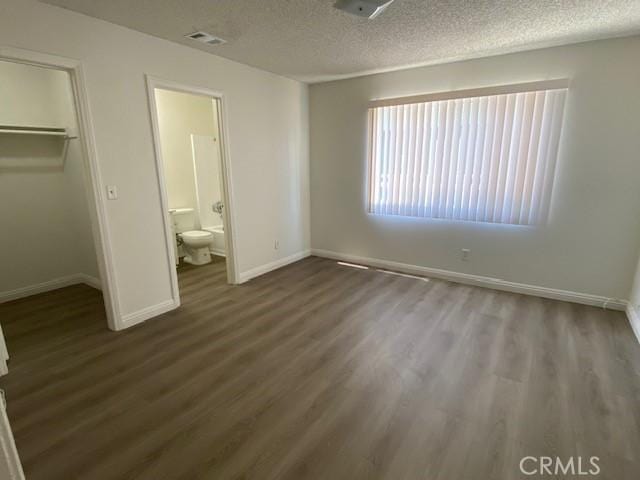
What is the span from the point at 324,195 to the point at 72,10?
3.31 meters

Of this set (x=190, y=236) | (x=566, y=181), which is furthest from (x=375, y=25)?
(x=190, y=236)

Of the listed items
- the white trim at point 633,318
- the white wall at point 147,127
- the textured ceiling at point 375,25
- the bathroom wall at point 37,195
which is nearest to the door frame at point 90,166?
the white wall at point 147,127

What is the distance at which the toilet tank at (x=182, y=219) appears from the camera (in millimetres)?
4805

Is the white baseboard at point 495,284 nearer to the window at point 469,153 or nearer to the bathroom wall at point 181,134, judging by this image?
the window at point 469,153

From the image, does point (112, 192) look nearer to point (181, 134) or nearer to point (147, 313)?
point (147, 313)

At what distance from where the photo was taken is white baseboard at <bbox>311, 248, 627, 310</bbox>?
128 inches

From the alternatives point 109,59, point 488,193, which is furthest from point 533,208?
point 109,59

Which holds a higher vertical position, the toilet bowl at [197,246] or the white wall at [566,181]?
the white wall at [566,181]

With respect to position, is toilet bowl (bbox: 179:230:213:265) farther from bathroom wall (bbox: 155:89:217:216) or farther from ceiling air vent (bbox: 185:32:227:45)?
ceiling air vent (bbox: 185:32:227:45)

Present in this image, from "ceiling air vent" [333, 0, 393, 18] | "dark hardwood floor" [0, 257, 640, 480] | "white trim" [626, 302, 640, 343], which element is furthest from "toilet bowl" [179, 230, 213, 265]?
"white trim" [626, 302, 640, 343]

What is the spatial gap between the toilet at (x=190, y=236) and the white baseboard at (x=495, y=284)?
199 cm

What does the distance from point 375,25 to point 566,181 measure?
2.40 m

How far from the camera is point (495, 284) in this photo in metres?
3.74

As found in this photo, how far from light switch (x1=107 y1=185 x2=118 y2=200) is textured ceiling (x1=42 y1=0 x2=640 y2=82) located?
128 centimetres
